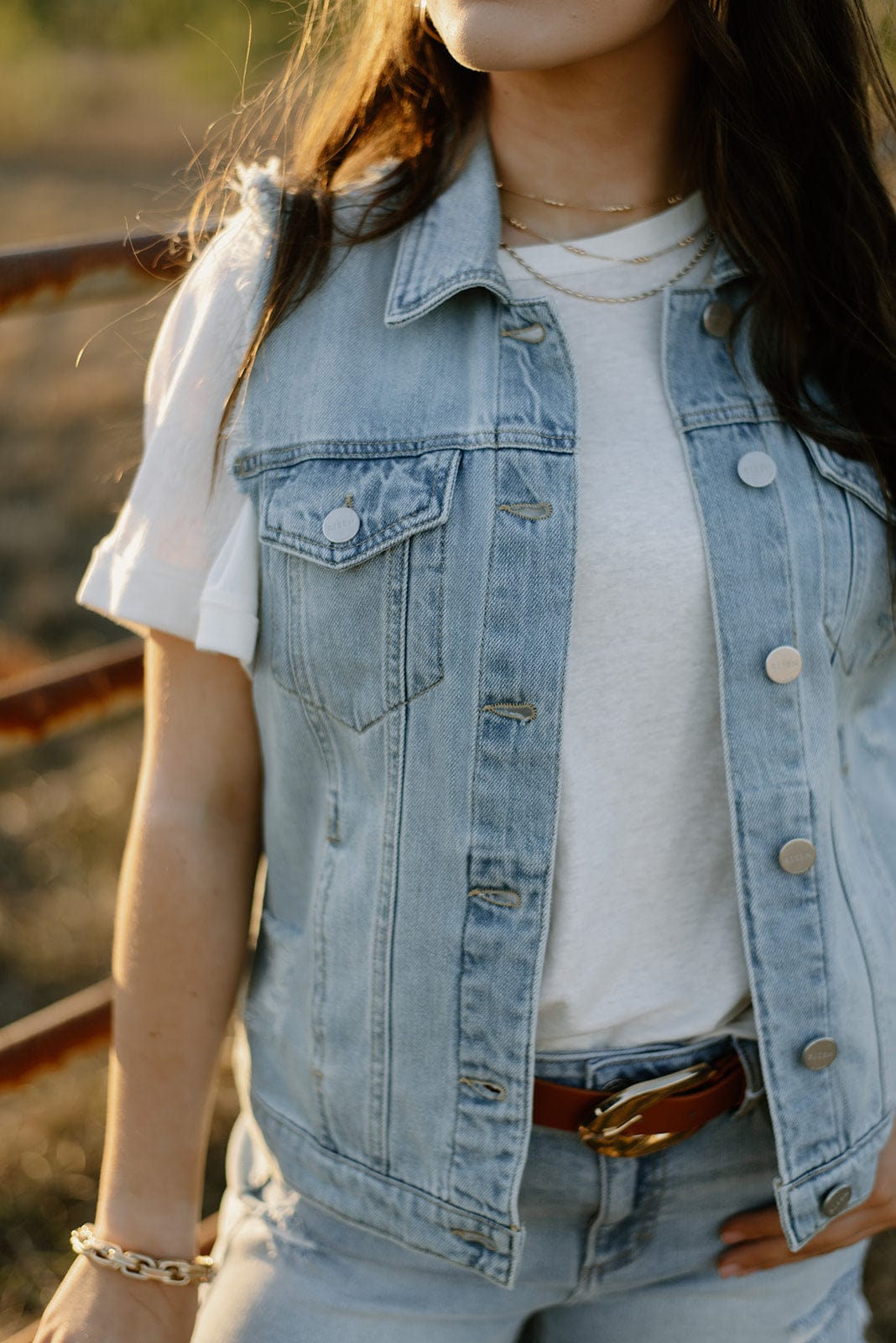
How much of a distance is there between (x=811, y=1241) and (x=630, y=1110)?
0.97 feet

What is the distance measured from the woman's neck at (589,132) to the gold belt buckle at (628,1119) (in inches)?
32.2

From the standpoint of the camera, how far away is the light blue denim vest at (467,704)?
1.15 meters

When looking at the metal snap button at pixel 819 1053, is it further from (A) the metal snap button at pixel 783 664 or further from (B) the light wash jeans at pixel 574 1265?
(A) the metal snap button at pixel 783 664

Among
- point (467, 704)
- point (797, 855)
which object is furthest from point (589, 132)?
point (797, 855)

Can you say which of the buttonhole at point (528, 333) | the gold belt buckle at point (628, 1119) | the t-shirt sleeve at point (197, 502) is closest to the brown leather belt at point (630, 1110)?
the gold belt buckle at point (628, 1119)

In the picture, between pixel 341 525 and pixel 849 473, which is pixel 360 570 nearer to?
pixel 341 525

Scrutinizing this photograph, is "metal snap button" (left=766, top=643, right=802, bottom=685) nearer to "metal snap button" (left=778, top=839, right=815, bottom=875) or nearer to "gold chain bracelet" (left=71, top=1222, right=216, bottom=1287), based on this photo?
"metal snap button" (left=778, top=839, right=815, bottom=875)

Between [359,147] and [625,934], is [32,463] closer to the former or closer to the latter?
[359,147]

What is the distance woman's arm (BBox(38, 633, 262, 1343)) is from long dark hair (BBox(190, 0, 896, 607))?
1.62 ft

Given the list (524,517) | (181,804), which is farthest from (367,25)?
(181,804)

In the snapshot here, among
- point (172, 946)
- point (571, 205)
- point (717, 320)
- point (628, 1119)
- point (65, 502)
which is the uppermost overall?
point (571, 205)

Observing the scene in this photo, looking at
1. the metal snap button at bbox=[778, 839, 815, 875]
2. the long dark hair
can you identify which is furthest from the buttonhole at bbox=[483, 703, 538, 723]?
the long dark hair

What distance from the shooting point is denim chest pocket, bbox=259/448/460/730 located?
115 centimetres

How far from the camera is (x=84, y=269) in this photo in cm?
150
